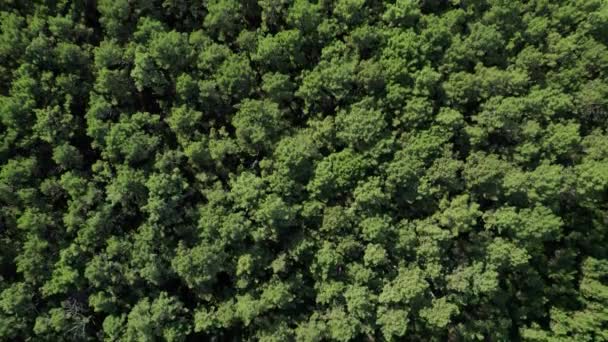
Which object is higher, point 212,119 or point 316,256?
point 212,119

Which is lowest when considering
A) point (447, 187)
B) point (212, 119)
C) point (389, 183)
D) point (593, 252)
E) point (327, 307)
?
point (593, 252)

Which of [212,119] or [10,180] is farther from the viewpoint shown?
[212,119]

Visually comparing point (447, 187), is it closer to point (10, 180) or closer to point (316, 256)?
point (316, 256)

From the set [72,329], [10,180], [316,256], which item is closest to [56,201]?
[10,180]

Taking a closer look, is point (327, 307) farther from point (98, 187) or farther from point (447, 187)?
point (98, 187)

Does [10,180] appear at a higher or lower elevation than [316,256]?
higher

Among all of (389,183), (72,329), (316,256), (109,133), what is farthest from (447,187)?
(72,329)
